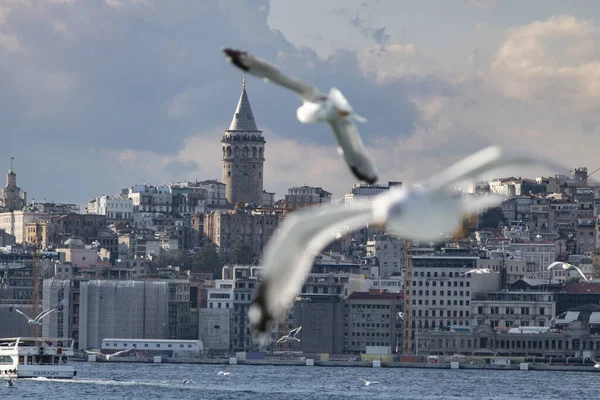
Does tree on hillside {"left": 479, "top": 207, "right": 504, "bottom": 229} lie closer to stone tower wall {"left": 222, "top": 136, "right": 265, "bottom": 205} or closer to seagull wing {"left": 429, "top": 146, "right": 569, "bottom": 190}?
Result: stone tower wall {"left": 222, "top": 136, "right": 265, "bottom": 205}

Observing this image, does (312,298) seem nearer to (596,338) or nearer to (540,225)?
(596,338)

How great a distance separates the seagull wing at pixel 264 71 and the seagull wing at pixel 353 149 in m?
0.33

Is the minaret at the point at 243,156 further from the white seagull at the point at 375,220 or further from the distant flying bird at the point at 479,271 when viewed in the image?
the white seagull at the point at 375,220

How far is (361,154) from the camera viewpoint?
14172mm

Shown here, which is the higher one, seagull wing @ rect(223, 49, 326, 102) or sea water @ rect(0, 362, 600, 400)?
seagull wing @ rect(223, 49, 326, 102)

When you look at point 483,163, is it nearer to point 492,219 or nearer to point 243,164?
point 492,219

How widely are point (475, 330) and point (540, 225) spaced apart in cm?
5132

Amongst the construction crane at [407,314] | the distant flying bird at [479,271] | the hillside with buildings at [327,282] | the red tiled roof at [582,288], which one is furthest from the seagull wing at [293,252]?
the red tiled roof at [582,288]

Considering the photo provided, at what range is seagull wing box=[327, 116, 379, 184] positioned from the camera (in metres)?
14.0

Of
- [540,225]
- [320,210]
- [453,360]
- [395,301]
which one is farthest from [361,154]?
[540,225]

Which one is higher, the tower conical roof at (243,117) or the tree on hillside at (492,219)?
the tower conical roof at (243,117)

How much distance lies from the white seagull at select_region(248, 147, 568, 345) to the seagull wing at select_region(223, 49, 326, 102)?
2.92 ft

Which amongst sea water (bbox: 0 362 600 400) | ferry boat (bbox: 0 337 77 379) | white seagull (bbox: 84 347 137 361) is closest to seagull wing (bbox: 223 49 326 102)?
sea water (bbox: 0 362 600 400)

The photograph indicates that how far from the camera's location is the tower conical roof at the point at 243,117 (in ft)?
598
